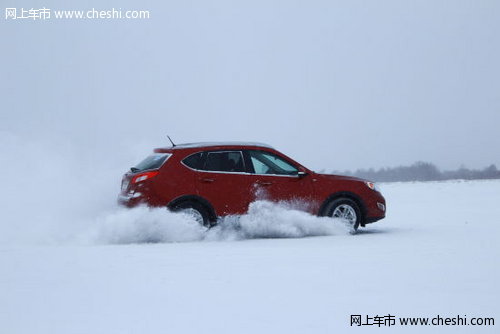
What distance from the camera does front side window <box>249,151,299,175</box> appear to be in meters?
10.9

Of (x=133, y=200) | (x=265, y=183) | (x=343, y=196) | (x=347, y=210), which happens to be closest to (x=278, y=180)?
(x=265, y=183)

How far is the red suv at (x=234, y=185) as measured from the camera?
10.3 m

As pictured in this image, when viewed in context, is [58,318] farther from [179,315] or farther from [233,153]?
[233,153]

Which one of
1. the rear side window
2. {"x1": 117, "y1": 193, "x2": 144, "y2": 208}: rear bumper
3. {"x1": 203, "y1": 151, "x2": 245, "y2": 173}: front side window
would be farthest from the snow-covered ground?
the rear side window

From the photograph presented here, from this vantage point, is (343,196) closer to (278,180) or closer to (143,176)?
(278,180)

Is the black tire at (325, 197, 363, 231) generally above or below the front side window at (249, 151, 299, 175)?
below

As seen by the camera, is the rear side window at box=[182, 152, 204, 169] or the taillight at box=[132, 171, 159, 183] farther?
the rear side window at box=[182, 152, 204, 169]

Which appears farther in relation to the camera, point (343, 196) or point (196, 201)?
point (343, 196)

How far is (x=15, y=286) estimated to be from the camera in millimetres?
6469

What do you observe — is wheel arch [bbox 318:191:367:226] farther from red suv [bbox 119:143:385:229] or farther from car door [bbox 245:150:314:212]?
car door [bbox 245:150:314:212]

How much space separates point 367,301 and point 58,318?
252cm

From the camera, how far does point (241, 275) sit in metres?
6.80

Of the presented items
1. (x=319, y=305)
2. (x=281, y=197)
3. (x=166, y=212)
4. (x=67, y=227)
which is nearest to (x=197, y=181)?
(x=166, y=212)

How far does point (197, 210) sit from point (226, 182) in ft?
2.19
